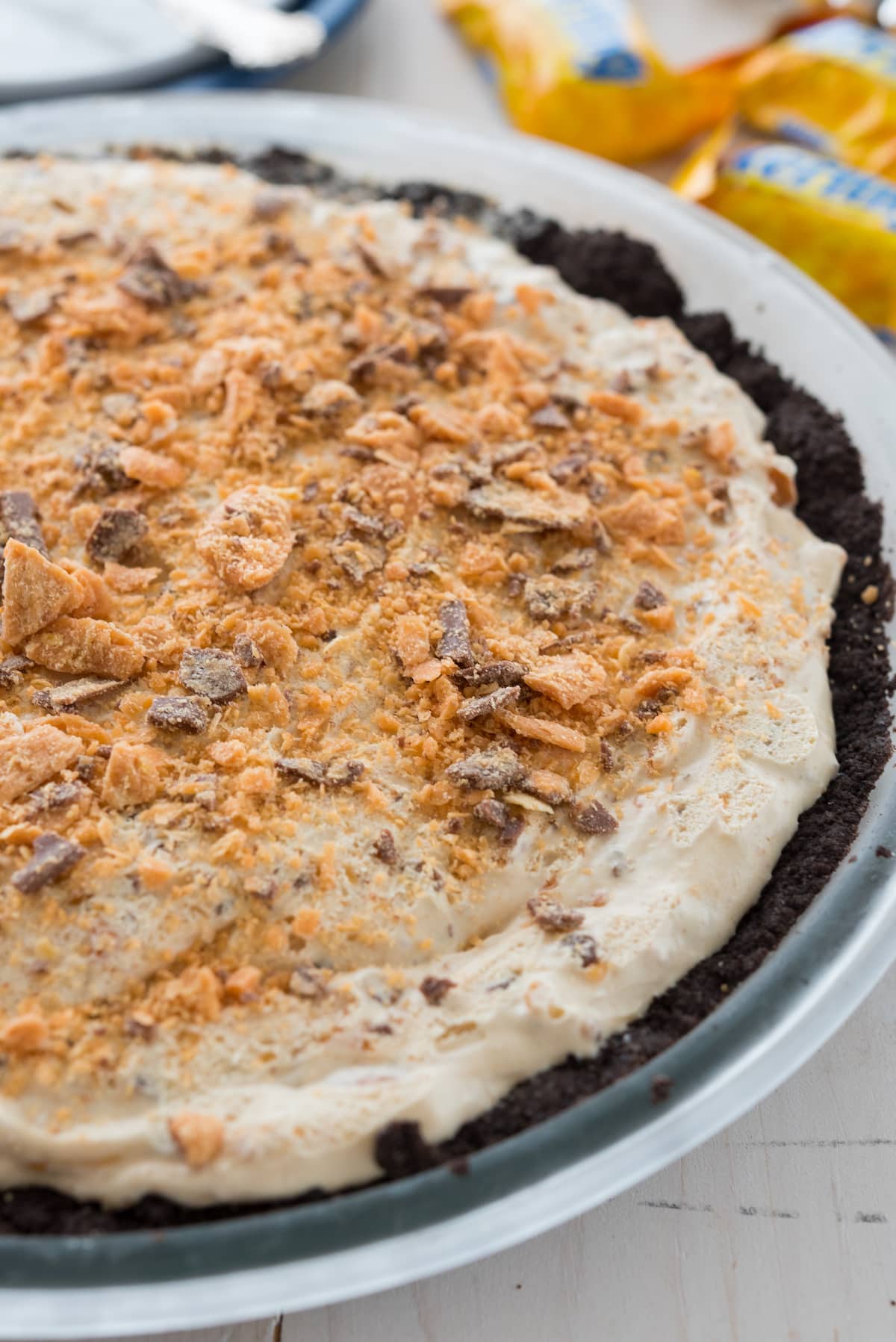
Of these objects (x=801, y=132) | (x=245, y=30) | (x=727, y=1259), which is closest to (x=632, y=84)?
(x=801, y=132)

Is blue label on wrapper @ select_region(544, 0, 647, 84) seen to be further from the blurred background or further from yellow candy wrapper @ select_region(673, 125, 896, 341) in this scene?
yellow candy wrapper @ select_region(673, 125, 896, 341)

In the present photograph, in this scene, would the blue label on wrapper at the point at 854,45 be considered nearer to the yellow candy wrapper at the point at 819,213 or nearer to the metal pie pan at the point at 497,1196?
the yellow candy wrapper at the point at 819,213

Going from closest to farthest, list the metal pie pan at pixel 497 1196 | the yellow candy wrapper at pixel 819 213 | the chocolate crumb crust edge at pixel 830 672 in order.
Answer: the metal pie pan at pixel 497 1196
the chocolate crumb crust edge at pixel 830 672
the yellow candy wrapper at pixel 819 213

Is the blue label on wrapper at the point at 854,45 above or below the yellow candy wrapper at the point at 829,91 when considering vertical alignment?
above

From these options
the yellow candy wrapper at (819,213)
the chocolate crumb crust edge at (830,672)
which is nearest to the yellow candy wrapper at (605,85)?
the yellow candy wrapper at (819,213)

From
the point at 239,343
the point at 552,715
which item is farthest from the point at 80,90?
the point at 552,715

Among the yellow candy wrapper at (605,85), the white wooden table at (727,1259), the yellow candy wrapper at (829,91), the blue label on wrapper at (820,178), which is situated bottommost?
the white wooden table at (727,1259)

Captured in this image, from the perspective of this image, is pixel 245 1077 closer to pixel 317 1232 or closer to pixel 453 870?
pixel 317 1232
